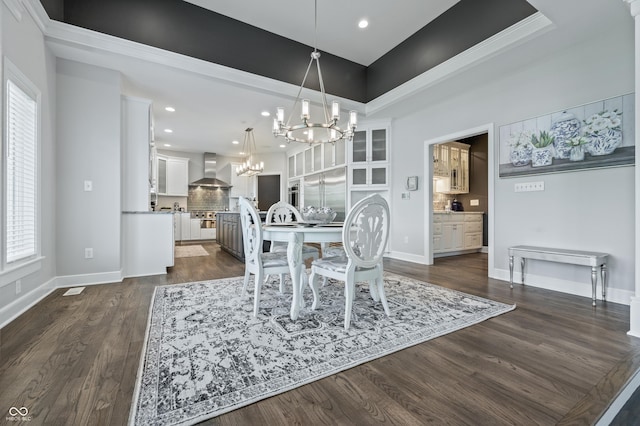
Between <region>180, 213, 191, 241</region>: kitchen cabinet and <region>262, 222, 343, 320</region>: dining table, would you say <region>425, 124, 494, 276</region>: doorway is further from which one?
<region>180, 213, 191, 241</region>: kitchen cabinet

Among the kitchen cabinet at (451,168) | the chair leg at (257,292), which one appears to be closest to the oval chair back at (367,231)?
the chair leg at (257,292)

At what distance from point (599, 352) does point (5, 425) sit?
308 centimetres

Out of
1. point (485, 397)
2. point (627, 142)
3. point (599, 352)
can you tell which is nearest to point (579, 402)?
point (485, 397)

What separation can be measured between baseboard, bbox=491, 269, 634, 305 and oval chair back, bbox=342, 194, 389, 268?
7.22ft

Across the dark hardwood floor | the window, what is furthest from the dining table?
the window

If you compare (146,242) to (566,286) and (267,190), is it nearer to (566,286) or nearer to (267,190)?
(566,286)

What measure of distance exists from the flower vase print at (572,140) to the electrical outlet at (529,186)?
13cm

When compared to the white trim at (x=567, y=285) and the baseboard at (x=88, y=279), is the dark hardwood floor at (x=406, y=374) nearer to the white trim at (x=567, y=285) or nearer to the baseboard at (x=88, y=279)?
the white trim at (x=567, y=285)

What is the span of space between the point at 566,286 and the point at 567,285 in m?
0.01

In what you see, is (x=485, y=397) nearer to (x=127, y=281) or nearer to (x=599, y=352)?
(x=599, y=352)

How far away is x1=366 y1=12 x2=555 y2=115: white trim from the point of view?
9.06ft

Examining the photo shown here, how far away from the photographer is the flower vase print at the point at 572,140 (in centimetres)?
270

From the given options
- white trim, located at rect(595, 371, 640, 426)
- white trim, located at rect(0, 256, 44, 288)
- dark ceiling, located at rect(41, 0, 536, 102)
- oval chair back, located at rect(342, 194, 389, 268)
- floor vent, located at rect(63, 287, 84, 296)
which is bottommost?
white trim, located at rect(595, 371, 640, 426)

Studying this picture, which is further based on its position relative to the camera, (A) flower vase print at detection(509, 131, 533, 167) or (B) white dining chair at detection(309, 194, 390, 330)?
(A) flower vase print at detection(509, 131, 533, 167)
